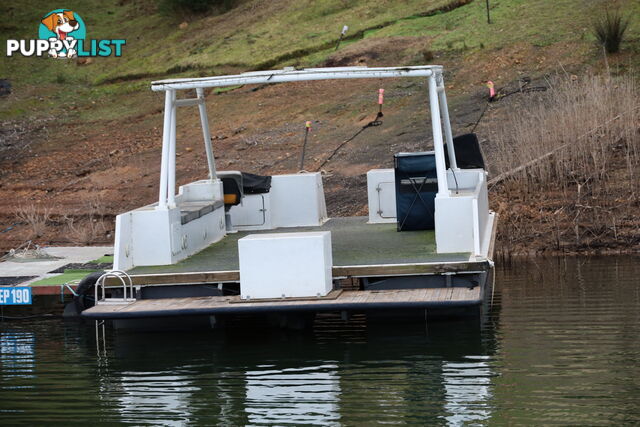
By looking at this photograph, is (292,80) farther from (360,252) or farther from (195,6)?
(195,6)

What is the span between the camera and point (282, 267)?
10992mm

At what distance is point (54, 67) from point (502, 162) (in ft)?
61.2

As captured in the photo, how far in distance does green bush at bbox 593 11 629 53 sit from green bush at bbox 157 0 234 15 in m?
13.9

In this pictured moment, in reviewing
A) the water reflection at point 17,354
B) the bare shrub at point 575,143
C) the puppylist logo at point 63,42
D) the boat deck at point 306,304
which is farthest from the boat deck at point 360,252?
the puppylist logo at point 63,42

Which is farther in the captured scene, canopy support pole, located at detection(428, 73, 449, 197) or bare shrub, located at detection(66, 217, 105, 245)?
bare shrub, located at detection(66, 217, 105, 245)

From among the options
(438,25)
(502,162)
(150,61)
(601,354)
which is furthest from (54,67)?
(601,354)

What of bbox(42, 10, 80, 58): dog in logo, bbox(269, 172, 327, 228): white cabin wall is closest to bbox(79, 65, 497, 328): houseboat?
bbox(269, 172, 327, 228): white cabin wall

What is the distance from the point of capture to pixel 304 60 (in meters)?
29.9

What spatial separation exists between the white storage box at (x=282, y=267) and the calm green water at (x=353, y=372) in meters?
0.67

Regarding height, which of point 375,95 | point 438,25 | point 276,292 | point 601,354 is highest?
point 438,25

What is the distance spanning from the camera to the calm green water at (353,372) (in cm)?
926

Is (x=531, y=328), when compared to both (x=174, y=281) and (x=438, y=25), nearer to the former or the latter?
(x=174, y=281)

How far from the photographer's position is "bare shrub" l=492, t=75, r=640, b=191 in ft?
64.4

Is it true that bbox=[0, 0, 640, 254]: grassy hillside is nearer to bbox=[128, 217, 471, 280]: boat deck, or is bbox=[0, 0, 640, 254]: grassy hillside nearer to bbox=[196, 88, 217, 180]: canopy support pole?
bbox=[196, 88, 217, 180]: canopy support pole
